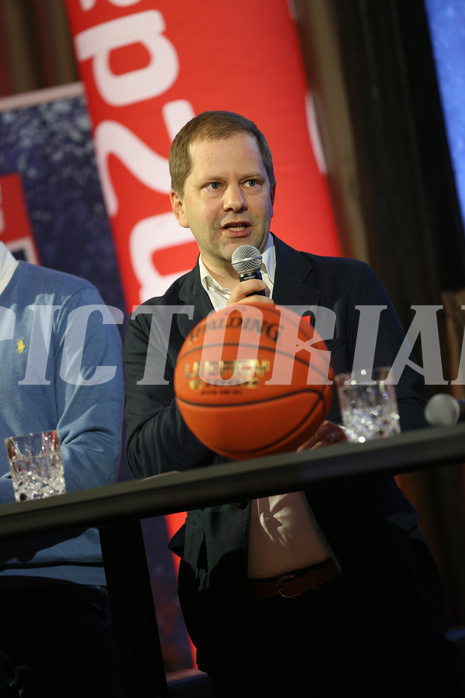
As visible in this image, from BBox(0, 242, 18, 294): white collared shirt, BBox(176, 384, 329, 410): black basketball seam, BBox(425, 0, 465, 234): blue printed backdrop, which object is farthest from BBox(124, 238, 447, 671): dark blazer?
BBox(425, 0, 465, 234): blue printed backdrop

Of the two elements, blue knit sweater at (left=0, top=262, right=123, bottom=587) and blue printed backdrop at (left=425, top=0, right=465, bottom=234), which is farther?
blue printed backdrop at (left=425, top=0, right=465, bottom=234)

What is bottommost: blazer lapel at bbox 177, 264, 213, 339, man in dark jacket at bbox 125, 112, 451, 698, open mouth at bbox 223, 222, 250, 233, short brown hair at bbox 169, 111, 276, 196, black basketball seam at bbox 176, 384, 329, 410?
man in dark jacket at bbox 125, 112, 451, 698

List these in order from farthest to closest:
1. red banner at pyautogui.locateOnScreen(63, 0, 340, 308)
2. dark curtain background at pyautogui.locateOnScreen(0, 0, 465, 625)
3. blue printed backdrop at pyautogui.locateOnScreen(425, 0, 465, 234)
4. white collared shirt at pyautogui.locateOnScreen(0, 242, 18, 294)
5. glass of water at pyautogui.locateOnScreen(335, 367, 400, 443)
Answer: blue printed backdrop at pyautogui.locateOnScreen(425, 0, 465, 234)
dark curtain background at pyautogui.locateOnScreen(0, 0, 465, 625)
red banner at pyautogui.locateOnScreen(63, 0, 340, 308)
white collared shirt at pyautogui.locateOnScreen(0, 242, 18, 294)
glass of water at pyautogui.locateOnScreen(335, 367, 400, 443)

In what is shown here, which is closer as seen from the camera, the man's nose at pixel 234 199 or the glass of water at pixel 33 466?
the glass of water at pixel 33 466

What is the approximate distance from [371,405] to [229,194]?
1.82 ft

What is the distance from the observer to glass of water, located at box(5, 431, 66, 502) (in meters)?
1.38

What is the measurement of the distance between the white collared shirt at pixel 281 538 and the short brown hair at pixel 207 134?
0.68 meters

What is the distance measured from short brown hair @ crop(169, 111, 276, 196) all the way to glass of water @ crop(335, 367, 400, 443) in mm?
570

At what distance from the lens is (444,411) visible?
1.14 m

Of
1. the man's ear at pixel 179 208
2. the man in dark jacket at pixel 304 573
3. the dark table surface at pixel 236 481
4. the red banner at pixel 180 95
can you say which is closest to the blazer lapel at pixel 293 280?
the man in dark jacket at pixel 304 573

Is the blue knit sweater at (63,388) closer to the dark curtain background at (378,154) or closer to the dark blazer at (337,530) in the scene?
the dark blazer at (337,530)

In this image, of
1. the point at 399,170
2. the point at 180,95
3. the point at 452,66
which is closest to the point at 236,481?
the point at 180,95

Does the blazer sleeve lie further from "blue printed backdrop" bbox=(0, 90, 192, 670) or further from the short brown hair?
"blue printed backdrop" bbox=(0, 90, 192, 670)

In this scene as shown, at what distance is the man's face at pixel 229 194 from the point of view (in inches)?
61.5
